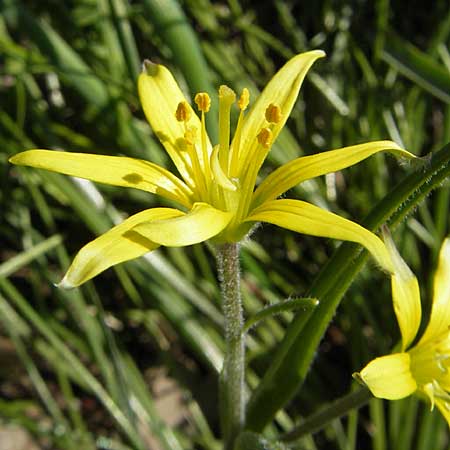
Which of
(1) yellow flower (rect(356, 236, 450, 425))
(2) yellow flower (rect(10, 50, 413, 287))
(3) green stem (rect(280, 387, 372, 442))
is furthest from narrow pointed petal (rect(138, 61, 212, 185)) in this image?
(3) green stem (rect(280, 387, 372, 442))

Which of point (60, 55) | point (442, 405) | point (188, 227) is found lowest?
point (442, 405)

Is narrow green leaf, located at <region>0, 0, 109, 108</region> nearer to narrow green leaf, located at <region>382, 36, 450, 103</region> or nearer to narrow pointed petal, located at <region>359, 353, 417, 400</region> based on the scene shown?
narrow green leaf, located at <region>382, 36, 450, 103</region>

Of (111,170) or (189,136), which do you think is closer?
(111,170)

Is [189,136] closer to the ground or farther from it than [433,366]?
farther from it

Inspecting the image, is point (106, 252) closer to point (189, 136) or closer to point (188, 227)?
point (188, 227)

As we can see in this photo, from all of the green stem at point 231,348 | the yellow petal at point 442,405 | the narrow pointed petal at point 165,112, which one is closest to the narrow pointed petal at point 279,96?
the narrow pointed petal at point 165,112

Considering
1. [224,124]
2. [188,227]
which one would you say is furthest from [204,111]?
[188,227]
